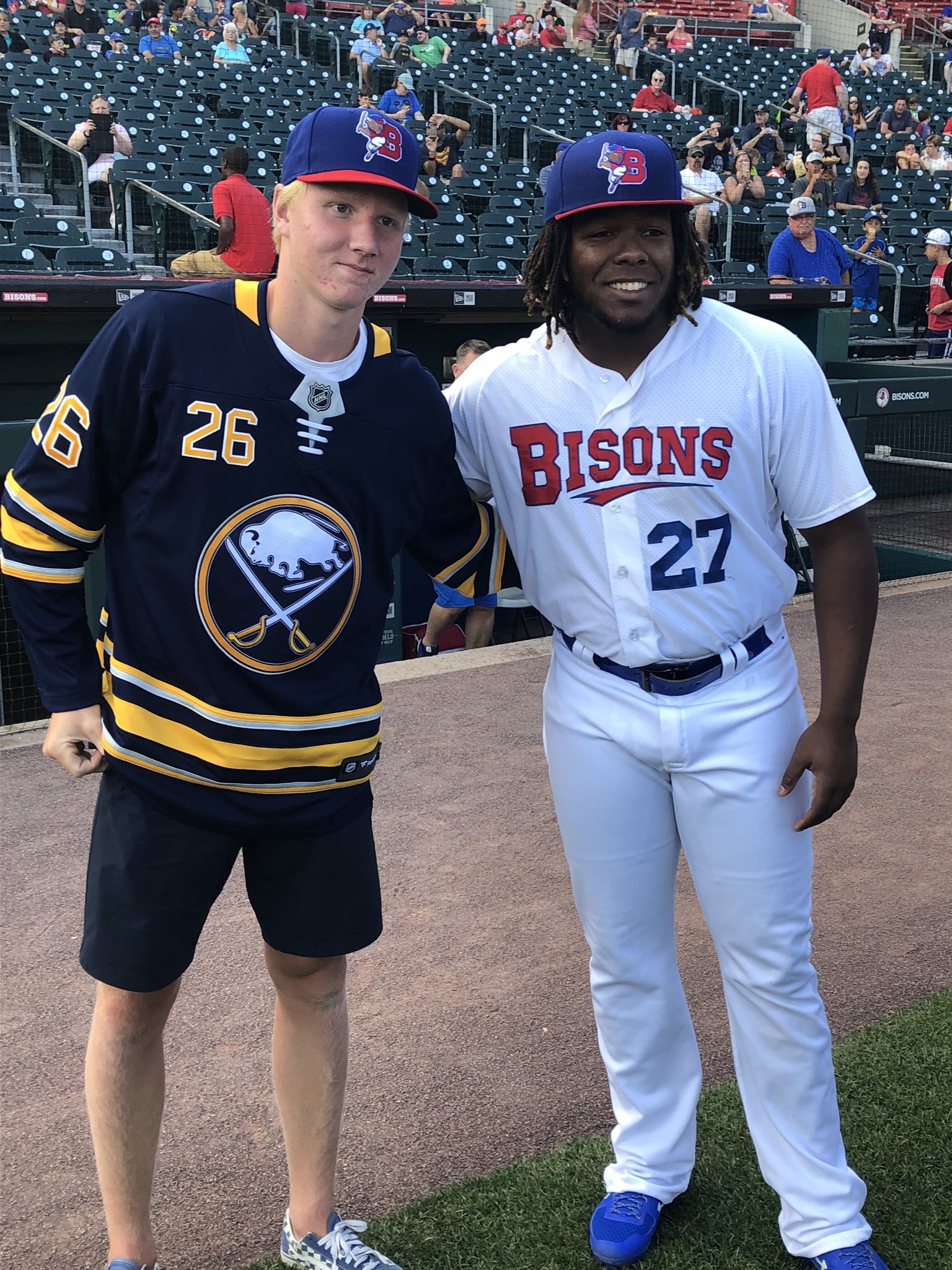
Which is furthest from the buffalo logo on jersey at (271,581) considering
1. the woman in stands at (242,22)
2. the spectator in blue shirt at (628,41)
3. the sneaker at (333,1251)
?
the spectator in blue shirt at (628,41)

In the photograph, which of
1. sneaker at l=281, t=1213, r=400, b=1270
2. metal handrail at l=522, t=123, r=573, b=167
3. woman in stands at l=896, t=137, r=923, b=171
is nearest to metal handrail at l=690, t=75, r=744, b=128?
woman in stands at l=896, t=137, r=923, b=171

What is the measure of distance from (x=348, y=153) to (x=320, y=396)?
349mm

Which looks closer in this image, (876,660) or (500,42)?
(876,660)

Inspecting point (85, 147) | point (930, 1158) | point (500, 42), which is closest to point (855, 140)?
point (500, 42)

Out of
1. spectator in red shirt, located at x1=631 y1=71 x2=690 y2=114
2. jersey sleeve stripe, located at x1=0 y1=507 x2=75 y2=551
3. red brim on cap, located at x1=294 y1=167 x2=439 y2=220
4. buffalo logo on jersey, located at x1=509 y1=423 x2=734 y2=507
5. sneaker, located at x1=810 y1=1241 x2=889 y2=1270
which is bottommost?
sneaker, located at x1=810 y1=1241 x2=889 y2=1270

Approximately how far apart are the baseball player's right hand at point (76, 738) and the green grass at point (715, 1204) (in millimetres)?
966

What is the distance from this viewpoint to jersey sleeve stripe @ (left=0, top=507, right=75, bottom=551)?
6.17ft

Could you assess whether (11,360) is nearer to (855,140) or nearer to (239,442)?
(239,442)

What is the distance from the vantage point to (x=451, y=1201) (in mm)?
2361

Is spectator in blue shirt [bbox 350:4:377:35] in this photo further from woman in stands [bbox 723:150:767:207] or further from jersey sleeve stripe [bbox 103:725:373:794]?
jersey sleeve stripe [bbox 103:725:373:794]

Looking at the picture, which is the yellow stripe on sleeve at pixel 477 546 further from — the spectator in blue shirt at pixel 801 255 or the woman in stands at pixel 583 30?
the woman in stands at pixel 583 30

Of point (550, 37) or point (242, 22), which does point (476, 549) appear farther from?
point (550, 37)

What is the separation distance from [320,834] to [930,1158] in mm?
1379

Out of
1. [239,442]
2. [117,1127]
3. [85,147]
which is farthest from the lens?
[85,147]
